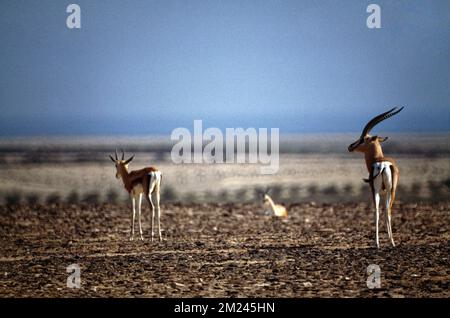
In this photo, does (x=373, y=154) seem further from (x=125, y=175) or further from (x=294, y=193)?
(x=294, y=193)

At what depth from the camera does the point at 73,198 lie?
26891 mm

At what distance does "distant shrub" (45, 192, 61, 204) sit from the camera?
25.5 metres

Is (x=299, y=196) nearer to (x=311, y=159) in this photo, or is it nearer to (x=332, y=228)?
(x=332, y=228)

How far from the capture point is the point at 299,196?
2745 cm

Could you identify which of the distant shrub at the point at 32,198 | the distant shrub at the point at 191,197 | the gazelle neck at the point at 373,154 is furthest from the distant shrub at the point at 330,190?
the gazelle neck at the point at 373,154

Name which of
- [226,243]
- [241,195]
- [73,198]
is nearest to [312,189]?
[241,195]

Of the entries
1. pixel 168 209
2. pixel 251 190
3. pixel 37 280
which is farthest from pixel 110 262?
pixel 251 190

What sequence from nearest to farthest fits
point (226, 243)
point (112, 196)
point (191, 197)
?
point (226, 243) → point (191, 197) → point (112, 196)

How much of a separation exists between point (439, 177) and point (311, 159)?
1662 cm

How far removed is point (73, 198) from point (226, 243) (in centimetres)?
1181

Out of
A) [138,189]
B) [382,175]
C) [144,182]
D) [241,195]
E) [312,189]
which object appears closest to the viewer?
[382,175]

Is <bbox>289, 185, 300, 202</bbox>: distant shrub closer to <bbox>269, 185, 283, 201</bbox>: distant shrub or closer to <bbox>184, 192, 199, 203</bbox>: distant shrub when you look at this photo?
<bbox>269, 185, 283, 201</bbox>: distant shrub

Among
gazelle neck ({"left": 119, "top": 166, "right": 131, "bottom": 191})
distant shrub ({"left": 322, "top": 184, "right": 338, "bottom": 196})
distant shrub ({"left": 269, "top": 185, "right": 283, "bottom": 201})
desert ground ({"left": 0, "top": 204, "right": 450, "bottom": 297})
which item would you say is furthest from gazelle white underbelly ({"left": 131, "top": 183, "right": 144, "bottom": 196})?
distant shrub ({"left": 322, "top": 184, "right": 338, "bottom": 196})
